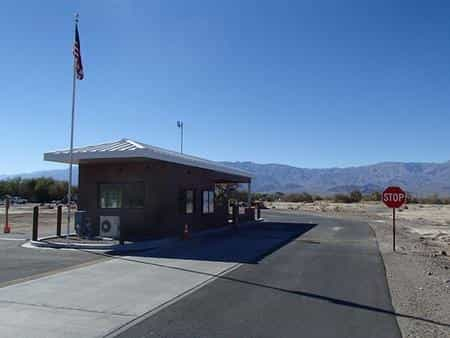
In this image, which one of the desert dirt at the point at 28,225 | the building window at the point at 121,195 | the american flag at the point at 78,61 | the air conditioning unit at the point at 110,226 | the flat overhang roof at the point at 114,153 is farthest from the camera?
the desert dirt at the point at 28,225

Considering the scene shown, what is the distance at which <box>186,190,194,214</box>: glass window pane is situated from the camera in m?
24.5

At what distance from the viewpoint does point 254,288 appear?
34.1ft

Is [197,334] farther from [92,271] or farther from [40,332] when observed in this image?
[92,271]

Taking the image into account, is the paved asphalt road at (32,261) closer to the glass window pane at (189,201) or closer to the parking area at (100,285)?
the parking area at (100,285)

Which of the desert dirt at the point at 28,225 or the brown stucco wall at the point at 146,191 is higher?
the brown stucco wall at the point at 146,191

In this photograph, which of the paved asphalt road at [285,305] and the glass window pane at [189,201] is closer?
the paved asphalt road at [285,305]

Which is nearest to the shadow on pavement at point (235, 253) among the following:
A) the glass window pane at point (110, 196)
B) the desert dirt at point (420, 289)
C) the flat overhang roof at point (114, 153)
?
the desert dirt at point (420, 289)

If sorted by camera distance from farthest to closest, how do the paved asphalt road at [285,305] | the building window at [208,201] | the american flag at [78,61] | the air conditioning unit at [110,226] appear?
the building window at [208,201] < the air conditioning unit at [110,226] < the american flag at [78,61] < the paved asphalt road at [285,305]

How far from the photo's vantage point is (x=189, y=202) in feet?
81.5

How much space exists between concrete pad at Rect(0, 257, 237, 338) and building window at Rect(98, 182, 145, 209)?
7.54 meters

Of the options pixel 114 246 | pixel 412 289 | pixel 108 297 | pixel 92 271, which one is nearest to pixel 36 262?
pixel 92 271

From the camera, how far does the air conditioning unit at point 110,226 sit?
20.0 m

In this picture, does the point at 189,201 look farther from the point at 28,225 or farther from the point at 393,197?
the point at 28,225

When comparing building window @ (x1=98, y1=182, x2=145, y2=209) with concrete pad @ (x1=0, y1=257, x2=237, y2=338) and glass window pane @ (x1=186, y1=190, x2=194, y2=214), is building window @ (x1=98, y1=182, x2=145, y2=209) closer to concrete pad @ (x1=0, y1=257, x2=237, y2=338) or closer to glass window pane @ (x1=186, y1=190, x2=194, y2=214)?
glass window pane @ (x1=186, y1=190, x2=194, y2=214)
